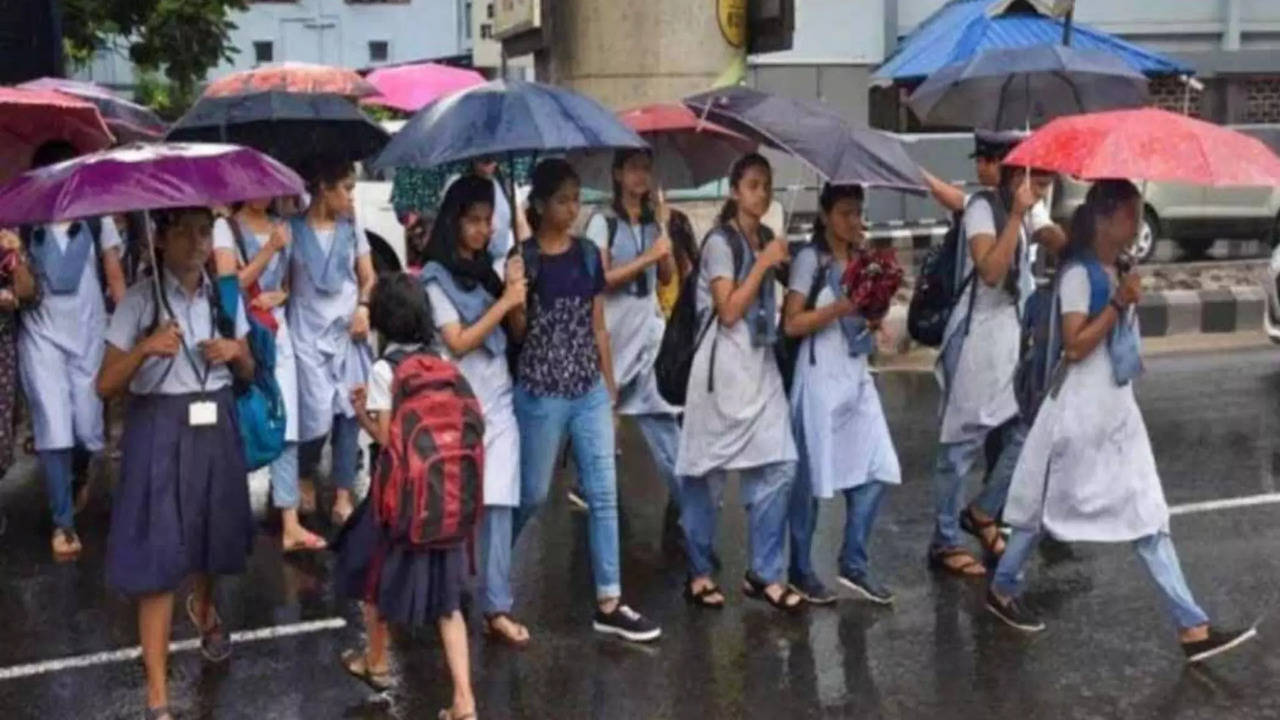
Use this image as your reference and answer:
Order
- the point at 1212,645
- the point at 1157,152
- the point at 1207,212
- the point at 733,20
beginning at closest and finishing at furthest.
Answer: the point at 1157,152 < the point at 1212,645 < the point at 733,20 < the point at 1207,212

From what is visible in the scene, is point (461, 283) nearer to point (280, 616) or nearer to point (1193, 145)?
point (280, 616)

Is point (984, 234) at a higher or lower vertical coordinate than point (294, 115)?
lower

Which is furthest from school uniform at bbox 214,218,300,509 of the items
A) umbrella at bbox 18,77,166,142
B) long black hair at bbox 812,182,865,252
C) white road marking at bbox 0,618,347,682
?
long black hair at bbox 812,182,865,252

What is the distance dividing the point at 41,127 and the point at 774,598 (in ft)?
10.3

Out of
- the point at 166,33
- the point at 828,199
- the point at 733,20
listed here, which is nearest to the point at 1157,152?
the point at 828,199

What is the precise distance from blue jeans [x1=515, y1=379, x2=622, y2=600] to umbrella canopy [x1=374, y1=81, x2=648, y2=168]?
34.6 inches

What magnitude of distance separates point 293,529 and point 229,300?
2.15 m

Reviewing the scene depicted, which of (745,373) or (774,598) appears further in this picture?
(774,598)

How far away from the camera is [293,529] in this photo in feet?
24.1

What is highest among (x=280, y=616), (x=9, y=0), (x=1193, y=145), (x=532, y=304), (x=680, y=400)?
(x=9, y=0)

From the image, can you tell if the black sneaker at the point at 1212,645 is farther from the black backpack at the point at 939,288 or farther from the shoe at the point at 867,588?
the black backpack at the point at 939,288

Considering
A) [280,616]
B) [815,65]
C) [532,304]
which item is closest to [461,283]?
[532,304]

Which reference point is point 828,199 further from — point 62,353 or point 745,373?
point 62,353

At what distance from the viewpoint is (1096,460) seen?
574 cm
